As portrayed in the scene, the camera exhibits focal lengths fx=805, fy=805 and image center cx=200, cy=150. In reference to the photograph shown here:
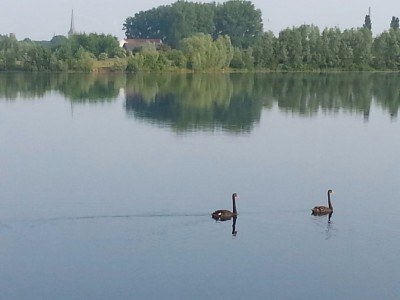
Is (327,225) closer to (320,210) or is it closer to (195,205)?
(320,210)

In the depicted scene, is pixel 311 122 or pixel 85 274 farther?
pixel 311 122

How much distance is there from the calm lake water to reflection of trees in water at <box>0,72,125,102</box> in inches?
368

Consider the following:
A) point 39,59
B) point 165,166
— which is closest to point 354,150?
point 165,166

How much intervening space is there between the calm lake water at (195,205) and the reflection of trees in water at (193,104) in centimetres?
30

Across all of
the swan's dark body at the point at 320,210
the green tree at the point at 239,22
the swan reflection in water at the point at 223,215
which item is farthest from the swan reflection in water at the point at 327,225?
the green tree at the point at 239,22

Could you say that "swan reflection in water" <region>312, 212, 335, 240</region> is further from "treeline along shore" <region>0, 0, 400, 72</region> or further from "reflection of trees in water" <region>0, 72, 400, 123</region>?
"treeline along shore" <region>0, 0, 400, 72</region>

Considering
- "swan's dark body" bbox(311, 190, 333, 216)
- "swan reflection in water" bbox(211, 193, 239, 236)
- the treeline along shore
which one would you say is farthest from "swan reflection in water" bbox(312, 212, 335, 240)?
the treeline along shore

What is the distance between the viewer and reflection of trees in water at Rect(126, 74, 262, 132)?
29.7 metres

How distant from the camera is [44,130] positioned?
27.4 m

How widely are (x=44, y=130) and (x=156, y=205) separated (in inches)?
493

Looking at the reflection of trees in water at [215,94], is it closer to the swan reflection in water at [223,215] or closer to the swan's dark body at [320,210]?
the swan's dark body at [320,210]

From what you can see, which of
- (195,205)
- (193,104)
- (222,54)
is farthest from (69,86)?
(195,205)

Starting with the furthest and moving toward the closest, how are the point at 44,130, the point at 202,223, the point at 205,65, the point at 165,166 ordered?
the point at 205,65, the point at 44,130, the point at 165,166, the point at 202,223

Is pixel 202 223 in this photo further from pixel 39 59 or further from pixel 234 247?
pixel 39 59
